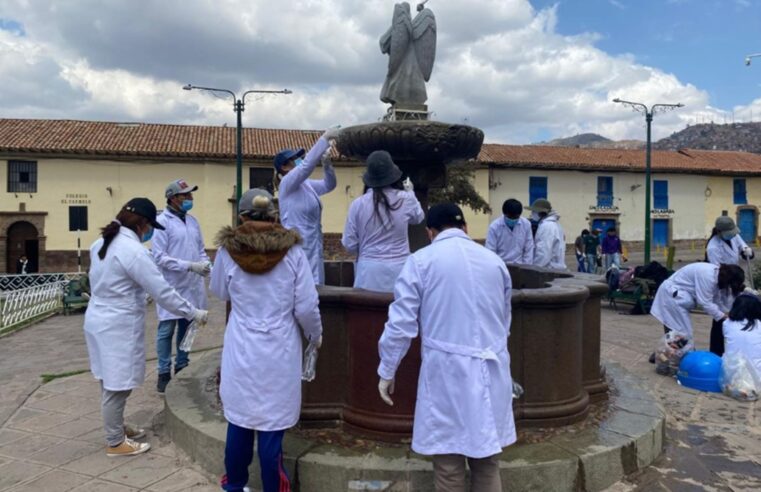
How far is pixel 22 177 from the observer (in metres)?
26.7

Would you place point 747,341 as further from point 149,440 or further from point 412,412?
point 149,440

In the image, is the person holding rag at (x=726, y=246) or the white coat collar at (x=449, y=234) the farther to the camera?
the person holding rag at (x=726, y=246)

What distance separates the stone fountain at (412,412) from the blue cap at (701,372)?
1340mm

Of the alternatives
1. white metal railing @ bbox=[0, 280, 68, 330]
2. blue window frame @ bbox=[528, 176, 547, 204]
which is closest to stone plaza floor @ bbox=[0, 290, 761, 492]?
white metal railing @ bbox=[0, 280, 68, 330]

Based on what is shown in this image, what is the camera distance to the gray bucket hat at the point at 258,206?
3.02 m

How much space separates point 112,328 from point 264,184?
83.0ft

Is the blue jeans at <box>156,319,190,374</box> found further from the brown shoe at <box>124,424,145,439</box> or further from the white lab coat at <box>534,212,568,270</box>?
the white lab coat at <box>534,212,568,270</box>

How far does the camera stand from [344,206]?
3005 centimetres

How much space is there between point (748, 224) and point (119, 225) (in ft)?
140

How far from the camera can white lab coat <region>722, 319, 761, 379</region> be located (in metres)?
5.37

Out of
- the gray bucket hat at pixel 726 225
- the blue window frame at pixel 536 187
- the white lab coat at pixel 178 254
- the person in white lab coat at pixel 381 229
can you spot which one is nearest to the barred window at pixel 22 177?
the blue window frame at pixel 536 187

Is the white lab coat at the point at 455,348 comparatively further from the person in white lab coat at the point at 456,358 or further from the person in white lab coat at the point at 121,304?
the person in white lab coat at the point at 121,304

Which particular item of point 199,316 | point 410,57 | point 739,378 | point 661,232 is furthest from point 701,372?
point 661,232

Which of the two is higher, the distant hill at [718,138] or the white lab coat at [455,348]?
the distant hill at [718,138]
